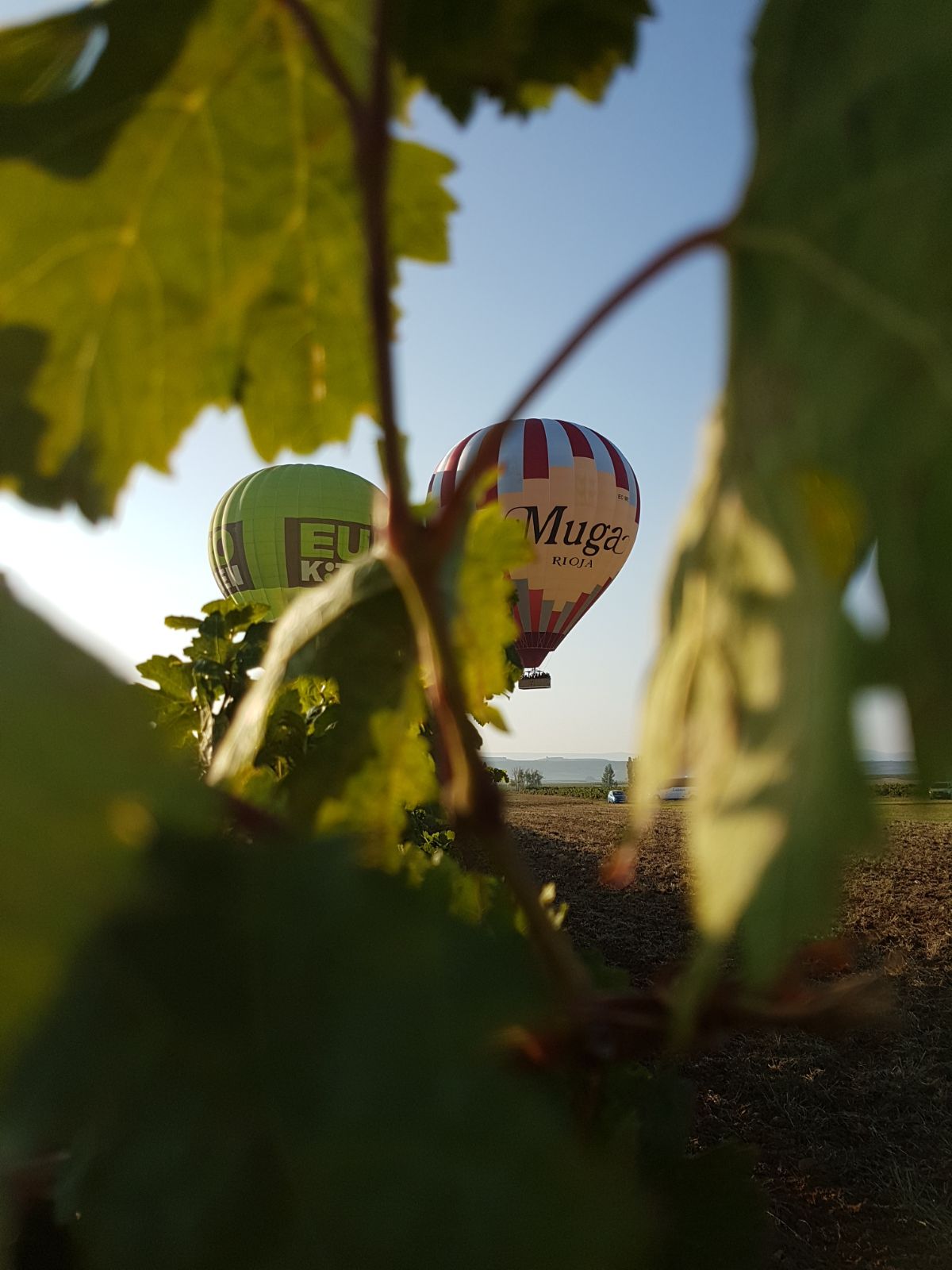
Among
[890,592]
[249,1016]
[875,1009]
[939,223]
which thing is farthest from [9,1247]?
[939,223]

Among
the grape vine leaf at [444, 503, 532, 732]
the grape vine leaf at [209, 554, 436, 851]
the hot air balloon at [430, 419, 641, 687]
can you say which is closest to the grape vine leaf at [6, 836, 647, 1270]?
the grape vine leaf at [209, 554, 436, 851]

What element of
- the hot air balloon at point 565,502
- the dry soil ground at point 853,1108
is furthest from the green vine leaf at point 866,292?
the hot air balloon at point 565,502

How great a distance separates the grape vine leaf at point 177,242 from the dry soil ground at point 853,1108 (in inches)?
81.6

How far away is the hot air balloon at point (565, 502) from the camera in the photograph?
1284 centimetres

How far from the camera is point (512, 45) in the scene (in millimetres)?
496

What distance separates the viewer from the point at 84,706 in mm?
308

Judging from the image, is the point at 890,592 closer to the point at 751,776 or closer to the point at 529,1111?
the point at 751,776

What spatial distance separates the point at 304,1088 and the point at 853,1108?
593 cm

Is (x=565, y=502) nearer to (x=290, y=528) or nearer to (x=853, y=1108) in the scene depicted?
(x=290, y=528)

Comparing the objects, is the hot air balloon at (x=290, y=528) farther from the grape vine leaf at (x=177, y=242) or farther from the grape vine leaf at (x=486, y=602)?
the grape vine leaf at (x=177, y=242)

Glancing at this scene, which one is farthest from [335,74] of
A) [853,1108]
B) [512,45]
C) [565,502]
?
[565,502]

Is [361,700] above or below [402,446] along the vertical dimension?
below

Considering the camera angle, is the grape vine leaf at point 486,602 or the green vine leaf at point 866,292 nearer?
the green vine leaf at point 866,292

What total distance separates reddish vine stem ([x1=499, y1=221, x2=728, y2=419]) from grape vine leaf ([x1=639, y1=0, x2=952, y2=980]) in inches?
0.5
